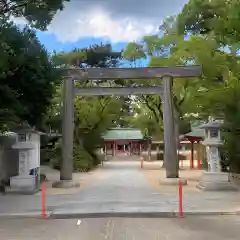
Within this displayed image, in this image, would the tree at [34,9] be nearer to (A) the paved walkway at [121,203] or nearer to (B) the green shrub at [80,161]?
(A) the paved walkway at [121,203]

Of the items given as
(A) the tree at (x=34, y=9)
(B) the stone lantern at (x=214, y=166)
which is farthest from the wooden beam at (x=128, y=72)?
(A) the tree at (x=34, y=9)

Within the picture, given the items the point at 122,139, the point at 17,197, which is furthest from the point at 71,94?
the point at 122,139

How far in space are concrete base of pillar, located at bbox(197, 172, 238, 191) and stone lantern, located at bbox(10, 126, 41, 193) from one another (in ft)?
26.1

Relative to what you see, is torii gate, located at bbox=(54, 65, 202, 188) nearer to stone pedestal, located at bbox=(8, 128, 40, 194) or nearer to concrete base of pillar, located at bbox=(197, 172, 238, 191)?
stone pedestal, located at bbox=(8, 128, 40, 194)

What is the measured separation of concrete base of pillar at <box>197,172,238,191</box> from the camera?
21.5 meters

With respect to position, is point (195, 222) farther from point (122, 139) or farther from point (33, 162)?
point (122, 139)

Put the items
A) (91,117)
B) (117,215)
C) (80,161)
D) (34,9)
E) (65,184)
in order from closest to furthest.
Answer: (117,215)
(34,9)
(65,184)
(80,161)
(91,117)

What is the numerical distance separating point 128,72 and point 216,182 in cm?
789

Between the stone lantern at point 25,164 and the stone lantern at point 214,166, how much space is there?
26.5 ft

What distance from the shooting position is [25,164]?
21828 millimetres

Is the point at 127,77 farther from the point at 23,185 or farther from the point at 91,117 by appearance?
the point at 91,117

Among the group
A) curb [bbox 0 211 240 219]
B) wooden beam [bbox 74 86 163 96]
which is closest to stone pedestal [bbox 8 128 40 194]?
wooden beam [bbox 74 86 163 96]

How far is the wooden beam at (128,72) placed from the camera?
2527 cm

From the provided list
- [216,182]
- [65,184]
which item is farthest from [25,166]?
[216,182]
